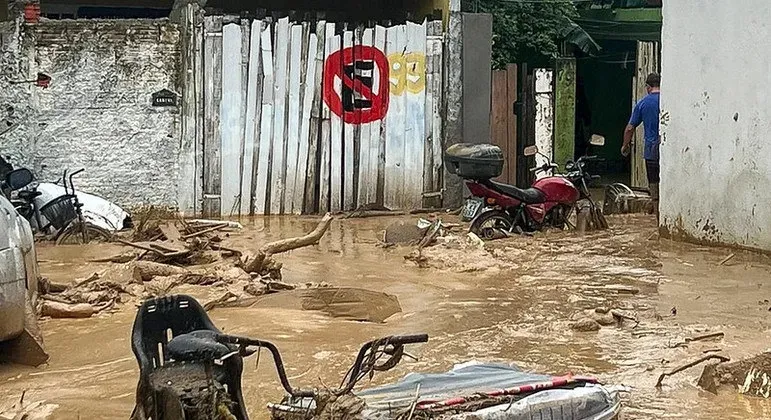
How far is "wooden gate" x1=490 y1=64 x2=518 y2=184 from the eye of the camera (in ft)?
45.6

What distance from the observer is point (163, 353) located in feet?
14.9

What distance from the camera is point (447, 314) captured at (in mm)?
7113

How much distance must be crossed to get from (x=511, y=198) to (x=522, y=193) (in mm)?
121

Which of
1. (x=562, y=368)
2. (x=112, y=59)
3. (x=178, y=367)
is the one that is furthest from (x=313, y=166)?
(x=178, y=367)

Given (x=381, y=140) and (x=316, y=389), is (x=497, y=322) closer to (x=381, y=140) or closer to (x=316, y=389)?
(x=316, y=389)

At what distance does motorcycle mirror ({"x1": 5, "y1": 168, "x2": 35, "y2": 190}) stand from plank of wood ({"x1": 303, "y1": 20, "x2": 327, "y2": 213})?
11.0 ft

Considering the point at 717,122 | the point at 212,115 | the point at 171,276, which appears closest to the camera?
the point at 171,276

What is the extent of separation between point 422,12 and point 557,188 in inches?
170

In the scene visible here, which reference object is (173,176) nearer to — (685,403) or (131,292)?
(131,292)

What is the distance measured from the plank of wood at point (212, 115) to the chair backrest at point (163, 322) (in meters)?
7.90

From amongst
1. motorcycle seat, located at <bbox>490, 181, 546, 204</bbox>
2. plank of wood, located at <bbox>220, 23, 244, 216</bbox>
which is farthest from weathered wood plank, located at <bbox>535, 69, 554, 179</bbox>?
plank of wood, located at <bbox>220, 23, 244, 216</bbox>

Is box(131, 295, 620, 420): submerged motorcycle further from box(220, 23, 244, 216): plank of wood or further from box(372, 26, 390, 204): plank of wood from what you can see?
box(372, 26, 390, 204): plank of wood

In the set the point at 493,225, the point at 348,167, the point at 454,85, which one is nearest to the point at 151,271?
the point at 493,225

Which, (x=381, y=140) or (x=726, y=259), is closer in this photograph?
(x=726, y=259)
